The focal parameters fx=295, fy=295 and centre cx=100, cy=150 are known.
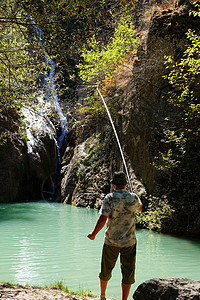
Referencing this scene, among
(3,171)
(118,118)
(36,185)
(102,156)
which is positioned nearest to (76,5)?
(118,118)

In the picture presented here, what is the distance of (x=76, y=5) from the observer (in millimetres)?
5824

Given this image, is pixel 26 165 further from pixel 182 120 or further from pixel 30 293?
pixel 30 293

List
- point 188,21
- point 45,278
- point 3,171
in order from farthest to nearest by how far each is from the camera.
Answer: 1. point 3,171
2. point 188,21
3. point 45,278

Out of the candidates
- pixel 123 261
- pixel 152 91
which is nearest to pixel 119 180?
pixel 123 261

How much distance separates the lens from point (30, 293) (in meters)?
3.66

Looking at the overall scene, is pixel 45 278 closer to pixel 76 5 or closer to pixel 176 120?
pixel 76 5

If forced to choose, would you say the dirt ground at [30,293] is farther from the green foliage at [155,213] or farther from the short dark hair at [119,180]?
the green foliage at [155,213]

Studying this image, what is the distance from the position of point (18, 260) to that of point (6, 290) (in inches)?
101

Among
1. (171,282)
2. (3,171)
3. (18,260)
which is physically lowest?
(18,260)

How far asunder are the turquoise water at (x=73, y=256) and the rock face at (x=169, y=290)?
1.27 m

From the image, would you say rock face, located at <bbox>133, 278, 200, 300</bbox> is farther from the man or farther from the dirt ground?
the dirt ground

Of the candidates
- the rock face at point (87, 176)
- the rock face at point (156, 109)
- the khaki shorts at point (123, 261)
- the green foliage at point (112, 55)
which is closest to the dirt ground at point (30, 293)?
the khaki shorts at point (123, 261)

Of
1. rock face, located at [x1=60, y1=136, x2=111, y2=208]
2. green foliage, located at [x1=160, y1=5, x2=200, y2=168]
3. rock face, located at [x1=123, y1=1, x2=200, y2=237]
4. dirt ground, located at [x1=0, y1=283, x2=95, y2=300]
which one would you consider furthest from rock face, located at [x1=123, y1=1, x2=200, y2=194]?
dirt ground, located at [x1=0, y1=283, x2=95, y2=300]

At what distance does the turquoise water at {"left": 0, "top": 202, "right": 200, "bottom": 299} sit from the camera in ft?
16.5
